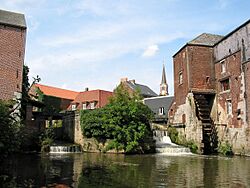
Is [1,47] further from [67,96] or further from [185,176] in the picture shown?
[67,96]

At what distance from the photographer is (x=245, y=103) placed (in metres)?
23.3

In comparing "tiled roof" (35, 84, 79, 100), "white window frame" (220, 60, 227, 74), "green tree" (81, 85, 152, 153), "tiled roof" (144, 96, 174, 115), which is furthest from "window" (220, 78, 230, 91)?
"tiled roof" (35, 84, 79, 100)

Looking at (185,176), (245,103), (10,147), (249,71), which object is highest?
(249,71)

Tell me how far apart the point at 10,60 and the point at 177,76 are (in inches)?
616

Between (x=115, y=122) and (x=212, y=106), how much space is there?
9236 millimetres

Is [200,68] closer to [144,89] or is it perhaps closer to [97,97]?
[97,97]

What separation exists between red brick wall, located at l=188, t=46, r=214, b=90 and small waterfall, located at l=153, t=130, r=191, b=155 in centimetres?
533

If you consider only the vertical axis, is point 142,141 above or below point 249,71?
below

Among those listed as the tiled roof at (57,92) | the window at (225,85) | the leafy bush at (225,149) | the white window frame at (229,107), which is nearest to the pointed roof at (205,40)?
the window at (225,85)

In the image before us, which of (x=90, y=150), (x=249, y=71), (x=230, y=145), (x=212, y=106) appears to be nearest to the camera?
(x=249, y=71)

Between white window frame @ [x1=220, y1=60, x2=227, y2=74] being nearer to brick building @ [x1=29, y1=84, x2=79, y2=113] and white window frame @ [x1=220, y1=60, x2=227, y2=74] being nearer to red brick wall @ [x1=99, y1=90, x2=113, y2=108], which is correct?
red brick wall @ [x1=99, y1=90, x2=113, y2=108]

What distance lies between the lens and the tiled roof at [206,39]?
94.3ft

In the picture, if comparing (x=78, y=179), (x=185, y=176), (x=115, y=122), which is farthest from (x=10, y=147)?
(x=115, y=122)

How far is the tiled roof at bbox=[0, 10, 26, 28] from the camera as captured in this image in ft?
94.3
